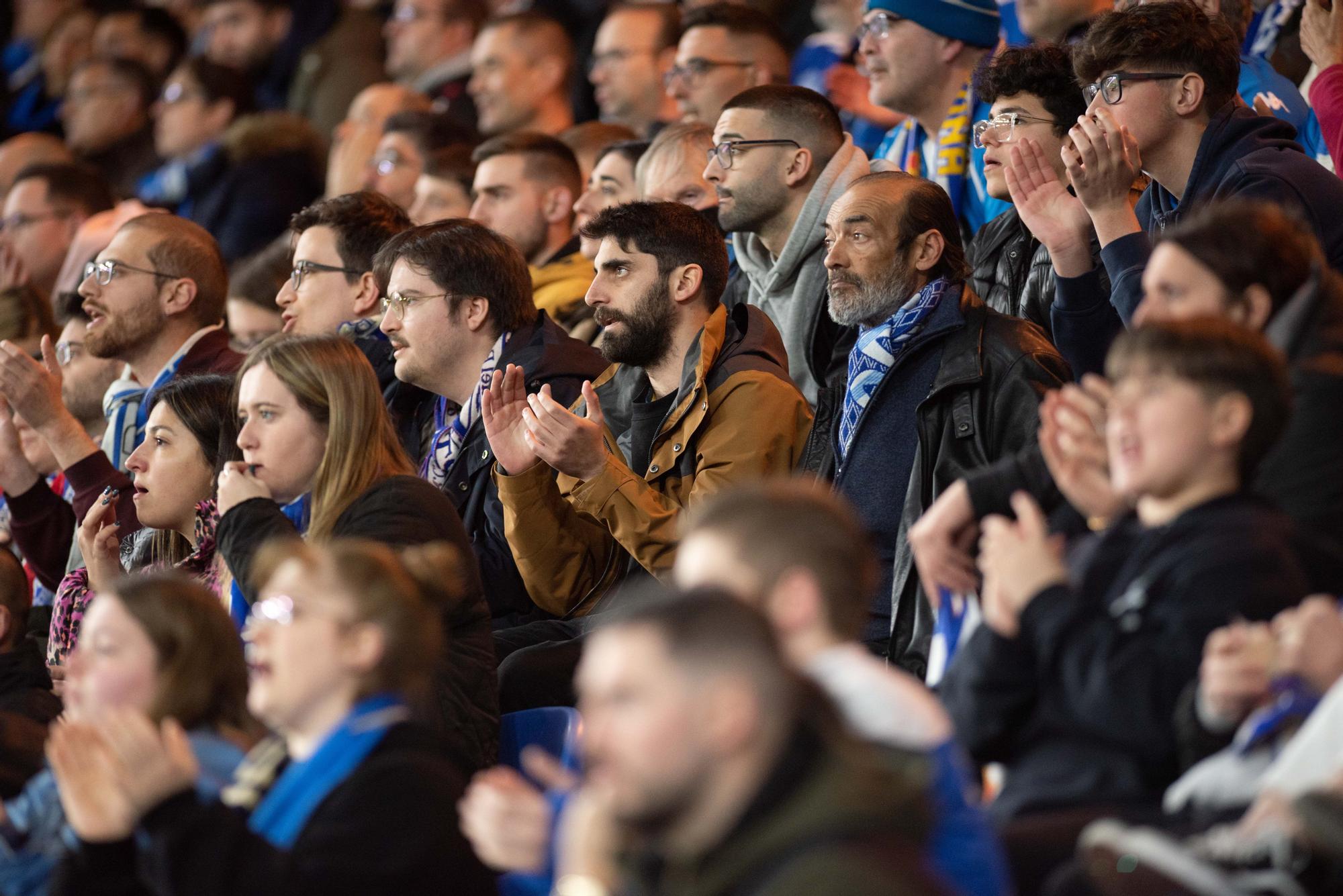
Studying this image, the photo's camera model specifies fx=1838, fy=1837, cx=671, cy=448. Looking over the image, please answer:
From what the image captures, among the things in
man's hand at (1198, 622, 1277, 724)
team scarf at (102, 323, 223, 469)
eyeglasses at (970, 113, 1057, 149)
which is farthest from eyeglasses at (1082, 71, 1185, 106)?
team scarf at (102, 323, 223, 469)

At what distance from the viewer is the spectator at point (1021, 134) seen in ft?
15.6

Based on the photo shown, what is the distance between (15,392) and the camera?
16.7 feet

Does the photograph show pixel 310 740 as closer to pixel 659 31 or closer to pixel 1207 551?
pixel 1207 551

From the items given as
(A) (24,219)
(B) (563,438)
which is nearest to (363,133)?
(A) (24,219)

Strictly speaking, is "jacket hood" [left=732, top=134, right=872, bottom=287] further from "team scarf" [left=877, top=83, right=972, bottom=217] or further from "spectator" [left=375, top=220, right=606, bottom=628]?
"spectator" [left=375, top=220, right=606, bottom=628]

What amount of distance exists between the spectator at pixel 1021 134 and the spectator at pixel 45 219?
175 inches

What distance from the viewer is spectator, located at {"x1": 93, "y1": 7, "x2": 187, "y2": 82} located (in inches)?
405

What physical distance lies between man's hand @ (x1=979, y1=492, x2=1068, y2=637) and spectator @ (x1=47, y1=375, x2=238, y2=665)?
7.10 feet

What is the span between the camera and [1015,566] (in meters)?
2.71

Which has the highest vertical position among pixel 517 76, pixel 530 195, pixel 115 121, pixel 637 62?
pixel 530 195

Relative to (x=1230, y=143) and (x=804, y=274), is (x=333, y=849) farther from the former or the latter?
(x=804, y=274)

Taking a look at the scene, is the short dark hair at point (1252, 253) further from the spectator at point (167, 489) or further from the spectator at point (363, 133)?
the spectator at point (363, 133)

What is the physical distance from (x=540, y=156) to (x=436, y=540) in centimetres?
289

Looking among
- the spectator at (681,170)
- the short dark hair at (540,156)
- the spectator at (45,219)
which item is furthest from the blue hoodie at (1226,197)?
the spectator at (45,219)
